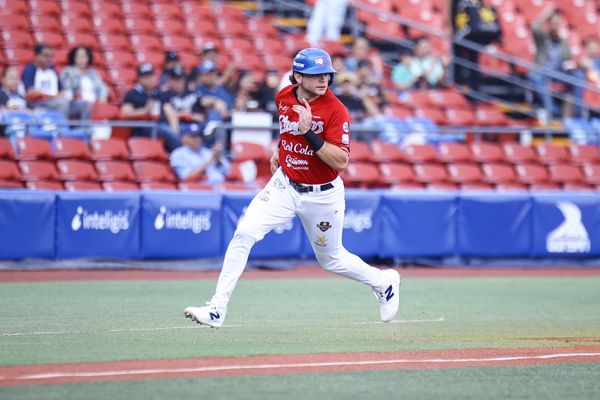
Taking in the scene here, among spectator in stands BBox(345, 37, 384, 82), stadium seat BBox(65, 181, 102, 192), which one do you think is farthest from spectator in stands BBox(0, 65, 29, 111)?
spectator in stands BBox(345, 37, 384, 82)

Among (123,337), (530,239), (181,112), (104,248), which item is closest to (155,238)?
(104,248)

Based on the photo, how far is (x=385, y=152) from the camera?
1916cm

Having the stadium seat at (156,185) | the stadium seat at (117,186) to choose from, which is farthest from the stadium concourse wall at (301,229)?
the stadium seat at (156,185)

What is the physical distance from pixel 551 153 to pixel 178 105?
7188mm

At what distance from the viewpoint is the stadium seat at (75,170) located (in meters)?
16.3

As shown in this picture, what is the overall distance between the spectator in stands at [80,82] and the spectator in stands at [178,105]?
105 cm

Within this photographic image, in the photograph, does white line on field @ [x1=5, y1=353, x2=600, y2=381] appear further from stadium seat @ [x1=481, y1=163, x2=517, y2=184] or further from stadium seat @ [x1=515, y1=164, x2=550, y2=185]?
stadium seat @ [x1=515, y1=164, x2=550, y2=185]

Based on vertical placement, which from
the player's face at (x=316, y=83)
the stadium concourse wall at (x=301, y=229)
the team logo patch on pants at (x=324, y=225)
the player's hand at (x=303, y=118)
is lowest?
the stadium concourse wall at (x=301, y=229)

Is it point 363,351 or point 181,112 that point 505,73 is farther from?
point 363,351

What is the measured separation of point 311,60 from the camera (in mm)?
8992

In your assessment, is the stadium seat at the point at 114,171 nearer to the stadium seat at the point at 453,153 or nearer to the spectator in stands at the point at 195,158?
the spectator in stands at the point at 195,158

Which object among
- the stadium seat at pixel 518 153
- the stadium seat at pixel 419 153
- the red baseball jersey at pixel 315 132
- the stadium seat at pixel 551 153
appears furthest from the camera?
the stadium seat at pixel 551 153

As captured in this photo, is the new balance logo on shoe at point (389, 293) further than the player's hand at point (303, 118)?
Yes

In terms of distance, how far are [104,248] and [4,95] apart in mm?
2769
